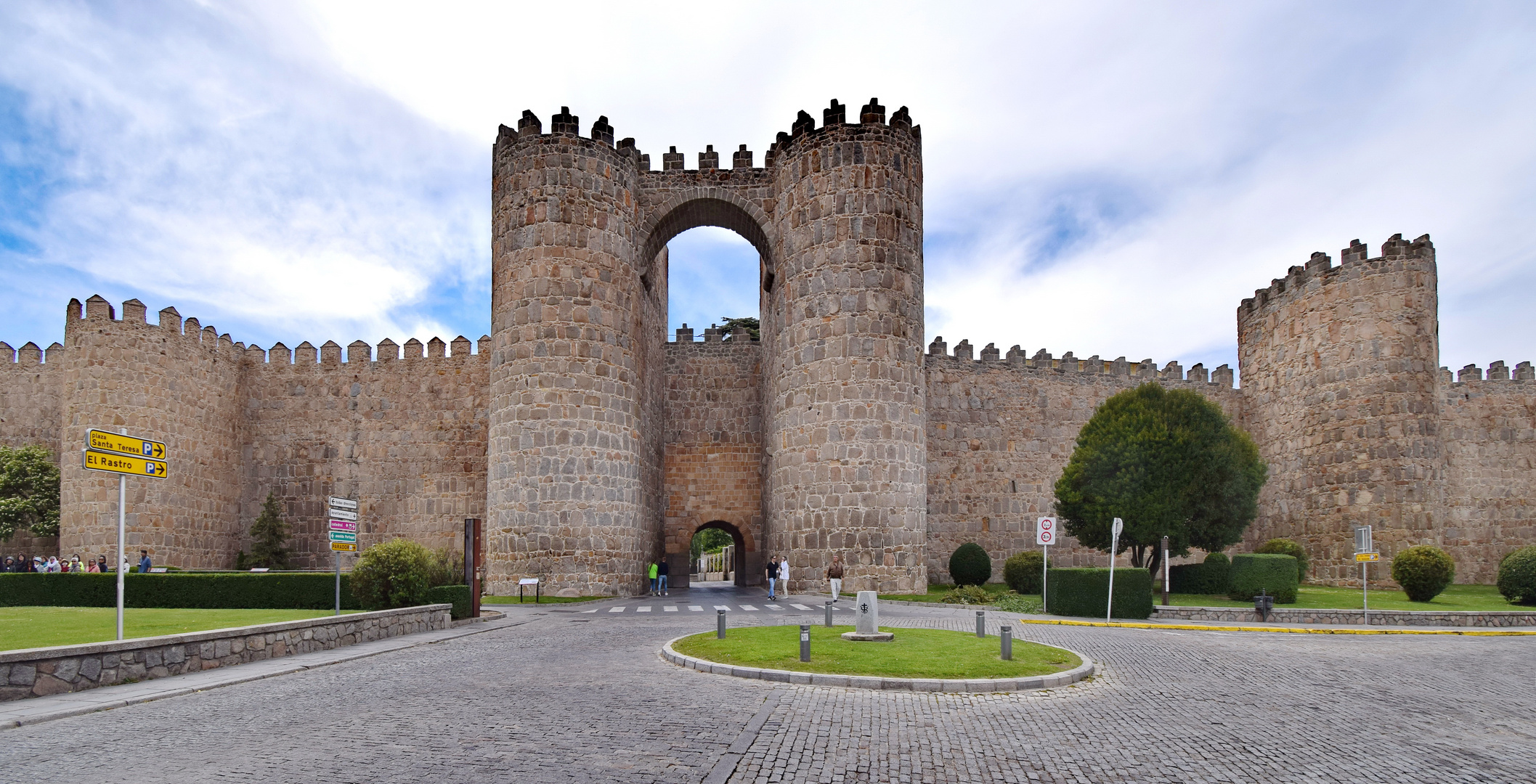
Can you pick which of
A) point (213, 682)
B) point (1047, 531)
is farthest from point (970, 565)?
point (213, 682)

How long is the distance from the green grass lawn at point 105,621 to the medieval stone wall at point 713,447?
16899 millimetres

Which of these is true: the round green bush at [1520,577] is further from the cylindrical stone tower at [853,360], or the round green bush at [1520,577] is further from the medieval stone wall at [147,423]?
the medieval stone wall at [147,423]

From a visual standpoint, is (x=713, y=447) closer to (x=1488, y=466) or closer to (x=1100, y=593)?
(x=1100, y=593)

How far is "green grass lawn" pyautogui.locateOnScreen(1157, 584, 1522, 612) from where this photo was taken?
66.8 feet

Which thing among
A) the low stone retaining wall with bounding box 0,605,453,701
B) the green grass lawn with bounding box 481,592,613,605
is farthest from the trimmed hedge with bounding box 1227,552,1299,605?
the low stone retaining wall with bounding box 0,605,453,701

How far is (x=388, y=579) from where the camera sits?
55.7 feet

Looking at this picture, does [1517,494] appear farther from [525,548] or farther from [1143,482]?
[525,548]

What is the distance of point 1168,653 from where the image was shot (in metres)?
13.1

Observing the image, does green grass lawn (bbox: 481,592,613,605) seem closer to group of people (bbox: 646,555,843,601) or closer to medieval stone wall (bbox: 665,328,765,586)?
group of people (bbox: 646,555,843,601)

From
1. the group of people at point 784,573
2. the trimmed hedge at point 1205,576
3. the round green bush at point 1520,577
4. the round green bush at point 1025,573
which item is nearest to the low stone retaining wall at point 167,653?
the group of people at point 784,573

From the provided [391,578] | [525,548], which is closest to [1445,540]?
[525,548]

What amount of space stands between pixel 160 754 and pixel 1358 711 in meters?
10.8

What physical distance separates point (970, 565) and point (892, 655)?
57.5 ft

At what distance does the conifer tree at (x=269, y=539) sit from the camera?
31.5 metres
